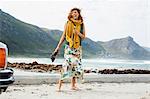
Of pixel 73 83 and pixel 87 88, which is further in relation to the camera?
pixel 87 88

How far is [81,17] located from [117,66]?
4545 millimetres

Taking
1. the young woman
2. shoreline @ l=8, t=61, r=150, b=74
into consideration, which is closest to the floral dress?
the young woman

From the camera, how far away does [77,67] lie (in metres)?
9.59

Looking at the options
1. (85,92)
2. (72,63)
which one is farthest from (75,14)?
(85,92)

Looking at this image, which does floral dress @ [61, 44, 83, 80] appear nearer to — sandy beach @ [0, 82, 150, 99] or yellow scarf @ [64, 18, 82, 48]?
yellow scarf @ [64, 18, 82, 48]

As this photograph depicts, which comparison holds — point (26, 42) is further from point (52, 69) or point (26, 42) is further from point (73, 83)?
point (73, 83)

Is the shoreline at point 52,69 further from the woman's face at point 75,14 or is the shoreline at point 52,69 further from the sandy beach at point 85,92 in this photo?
the woman's face at point 75,14

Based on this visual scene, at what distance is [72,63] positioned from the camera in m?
9.53

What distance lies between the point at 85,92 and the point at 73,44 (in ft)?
2.70

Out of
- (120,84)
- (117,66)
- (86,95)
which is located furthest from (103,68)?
(86,95)

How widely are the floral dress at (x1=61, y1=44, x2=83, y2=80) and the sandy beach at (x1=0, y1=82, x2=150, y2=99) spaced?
0.92 ft

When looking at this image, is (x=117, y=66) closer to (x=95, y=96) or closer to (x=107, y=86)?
(x=107, y=86)

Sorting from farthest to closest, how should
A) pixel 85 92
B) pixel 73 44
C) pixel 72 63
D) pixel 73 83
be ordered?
pixel 73 83 < pixel 72 63 < pixel 73 44 < pixel 85 92

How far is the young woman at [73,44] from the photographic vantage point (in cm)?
920
